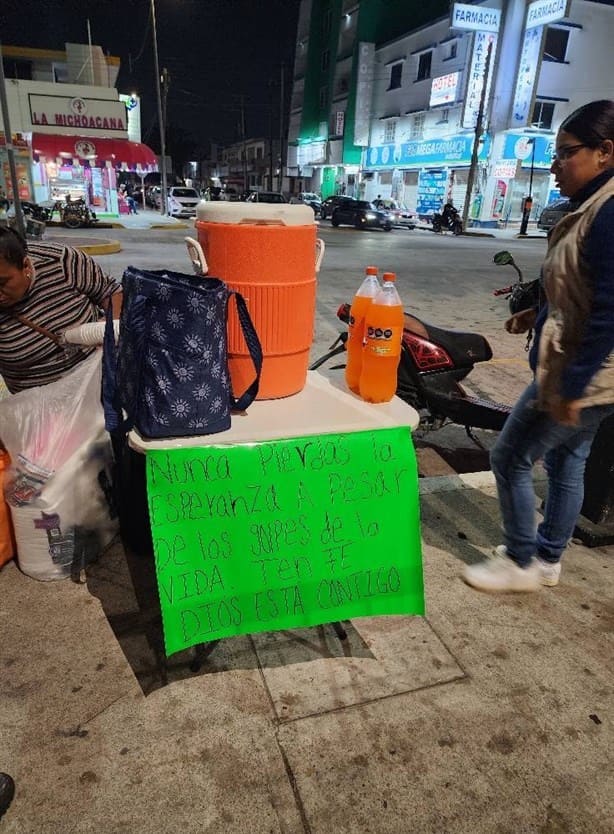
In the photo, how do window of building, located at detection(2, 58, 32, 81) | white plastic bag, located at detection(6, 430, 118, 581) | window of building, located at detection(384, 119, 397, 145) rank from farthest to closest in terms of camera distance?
window of building, located at detection(384, 119, 397, 145), window of building, located at detection(2, 58, 32, 81), white plastic bag, located at detection(6, 430, 118, 581)

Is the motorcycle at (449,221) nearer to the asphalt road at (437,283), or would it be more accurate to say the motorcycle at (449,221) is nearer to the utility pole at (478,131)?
the utility pole at (478,131)

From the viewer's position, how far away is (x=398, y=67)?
126ft

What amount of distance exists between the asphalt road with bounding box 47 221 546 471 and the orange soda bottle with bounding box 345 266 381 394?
2111 mm

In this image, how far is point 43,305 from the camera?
262 cm

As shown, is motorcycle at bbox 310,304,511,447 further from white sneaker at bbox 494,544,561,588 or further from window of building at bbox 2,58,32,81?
window of building at bbox 2,58,32,81

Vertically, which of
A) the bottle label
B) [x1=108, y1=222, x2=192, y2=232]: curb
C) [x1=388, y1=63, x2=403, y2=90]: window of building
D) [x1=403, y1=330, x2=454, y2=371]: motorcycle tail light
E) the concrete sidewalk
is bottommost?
[x1=108, y1=222, x2=192, y2=232]: curb

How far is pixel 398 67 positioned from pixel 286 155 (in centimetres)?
2283

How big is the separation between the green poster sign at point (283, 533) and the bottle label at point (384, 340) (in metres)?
0.30

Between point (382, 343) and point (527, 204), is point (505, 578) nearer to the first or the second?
point (382, 343)

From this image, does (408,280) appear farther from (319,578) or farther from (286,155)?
(286,155)

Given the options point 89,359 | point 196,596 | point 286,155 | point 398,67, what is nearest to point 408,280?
point 89,359

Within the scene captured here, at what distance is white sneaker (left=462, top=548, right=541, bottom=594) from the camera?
104 inches

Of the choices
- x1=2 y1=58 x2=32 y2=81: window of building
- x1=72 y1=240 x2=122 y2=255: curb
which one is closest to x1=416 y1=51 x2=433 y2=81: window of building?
x1=2 y1=58 x2=32 y2=81: window of building

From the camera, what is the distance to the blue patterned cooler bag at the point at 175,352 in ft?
5.43
